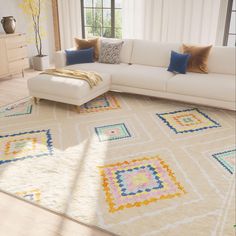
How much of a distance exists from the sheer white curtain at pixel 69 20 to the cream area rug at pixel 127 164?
9.66 feet

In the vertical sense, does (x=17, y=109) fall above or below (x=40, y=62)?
below

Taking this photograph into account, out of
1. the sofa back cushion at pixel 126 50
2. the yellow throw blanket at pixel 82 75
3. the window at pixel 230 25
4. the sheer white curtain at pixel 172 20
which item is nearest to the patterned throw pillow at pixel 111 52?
the sofa back cushion at pixel 126 50

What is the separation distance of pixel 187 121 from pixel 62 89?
5.17 feet

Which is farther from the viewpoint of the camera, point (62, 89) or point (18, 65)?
point (18, 65)

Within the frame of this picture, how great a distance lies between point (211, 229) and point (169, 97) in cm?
225

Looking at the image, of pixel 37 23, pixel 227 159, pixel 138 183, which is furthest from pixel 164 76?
pixel 37 23

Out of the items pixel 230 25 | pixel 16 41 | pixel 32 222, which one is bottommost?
pixel 32 222

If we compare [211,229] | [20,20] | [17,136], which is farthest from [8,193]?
[20,20]

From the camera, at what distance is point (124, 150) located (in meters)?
2.87

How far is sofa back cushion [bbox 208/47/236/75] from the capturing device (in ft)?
12.9

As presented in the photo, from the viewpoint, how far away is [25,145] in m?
2.96

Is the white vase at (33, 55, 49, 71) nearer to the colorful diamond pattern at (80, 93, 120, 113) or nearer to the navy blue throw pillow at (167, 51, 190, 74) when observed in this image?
the colorful diamond pattern at (80, 93, 120, 113)

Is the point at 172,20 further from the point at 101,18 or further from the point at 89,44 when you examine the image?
the point at 89,44

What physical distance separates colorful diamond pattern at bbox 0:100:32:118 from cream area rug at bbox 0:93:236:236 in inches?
0.5
